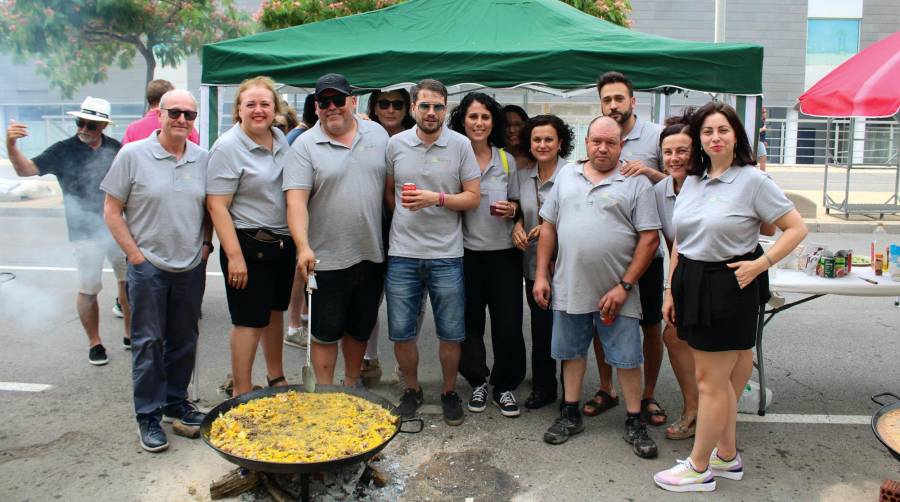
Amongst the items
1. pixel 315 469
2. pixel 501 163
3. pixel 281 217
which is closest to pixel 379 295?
pixel 281 217

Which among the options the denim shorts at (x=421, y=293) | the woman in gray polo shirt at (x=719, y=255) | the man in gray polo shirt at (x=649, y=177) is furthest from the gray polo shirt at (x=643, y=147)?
the denim shorts at (x=421, y=293)

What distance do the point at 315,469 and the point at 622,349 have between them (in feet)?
6.12

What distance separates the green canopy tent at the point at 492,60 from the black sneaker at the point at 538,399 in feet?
7.18

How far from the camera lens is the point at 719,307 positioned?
129 inches

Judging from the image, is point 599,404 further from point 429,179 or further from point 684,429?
point 429,179

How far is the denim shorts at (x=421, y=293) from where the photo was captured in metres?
4.18

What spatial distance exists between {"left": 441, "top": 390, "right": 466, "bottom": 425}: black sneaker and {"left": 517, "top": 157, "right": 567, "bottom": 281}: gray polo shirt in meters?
0.88

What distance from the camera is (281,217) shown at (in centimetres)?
404

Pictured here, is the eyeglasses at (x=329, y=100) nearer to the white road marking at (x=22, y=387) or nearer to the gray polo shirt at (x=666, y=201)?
the gray polo shirt at (x=666, y=201)

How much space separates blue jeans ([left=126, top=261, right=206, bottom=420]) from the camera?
3885 millimetres

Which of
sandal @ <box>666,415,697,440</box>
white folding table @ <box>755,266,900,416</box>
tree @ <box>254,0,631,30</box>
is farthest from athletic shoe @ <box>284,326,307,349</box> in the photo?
tree @ <box>254,0,631,30</box>

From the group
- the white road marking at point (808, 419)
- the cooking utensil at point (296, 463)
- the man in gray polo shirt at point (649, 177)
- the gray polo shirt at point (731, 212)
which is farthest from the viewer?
the white road marking at point (808, 419)

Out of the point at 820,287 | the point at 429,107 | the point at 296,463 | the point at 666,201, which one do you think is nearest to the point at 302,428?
the point at 296,463

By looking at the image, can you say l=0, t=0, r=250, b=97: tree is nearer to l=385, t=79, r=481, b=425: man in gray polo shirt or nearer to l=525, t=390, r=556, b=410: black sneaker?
l=385, t=79, r=481, b=425: man in gray polo shirt
